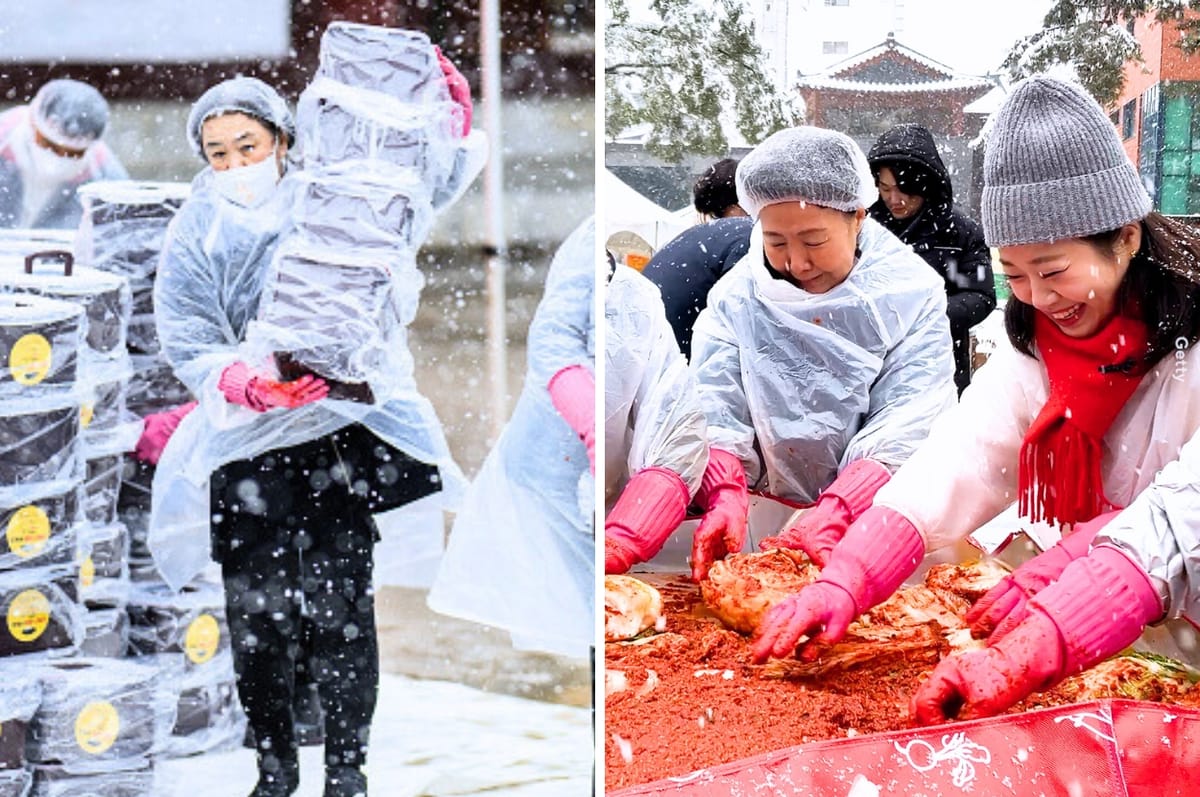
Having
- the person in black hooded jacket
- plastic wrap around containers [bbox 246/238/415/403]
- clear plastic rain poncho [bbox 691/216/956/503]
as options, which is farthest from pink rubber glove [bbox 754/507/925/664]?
plastic wrap around containers [bbox 246/238/415/403]

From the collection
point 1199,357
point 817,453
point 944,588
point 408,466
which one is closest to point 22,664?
point 408,466

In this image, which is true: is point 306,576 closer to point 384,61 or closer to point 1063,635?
point 384,61

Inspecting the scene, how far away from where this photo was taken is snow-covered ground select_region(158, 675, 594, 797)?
6.16 ft

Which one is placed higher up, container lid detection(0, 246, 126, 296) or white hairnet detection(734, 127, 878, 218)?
white hairnet detection(734, 127, 878, 218)

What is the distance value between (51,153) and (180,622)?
0.77 m

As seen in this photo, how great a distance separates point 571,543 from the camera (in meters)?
1.89

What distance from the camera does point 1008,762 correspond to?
178 cm

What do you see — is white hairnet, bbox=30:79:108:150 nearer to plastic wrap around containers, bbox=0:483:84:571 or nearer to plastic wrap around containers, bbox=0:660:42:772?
plastic wrap around containers, bbox=0:483:84:571

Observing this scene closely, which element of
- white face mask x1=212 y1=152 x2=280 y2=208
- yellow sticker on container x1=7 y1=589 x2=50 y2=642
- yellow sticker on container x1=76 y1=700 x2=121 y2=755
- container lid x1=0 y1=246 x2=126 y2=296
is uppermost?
white face mask x1=212 y1=152 x2=280 y2=208

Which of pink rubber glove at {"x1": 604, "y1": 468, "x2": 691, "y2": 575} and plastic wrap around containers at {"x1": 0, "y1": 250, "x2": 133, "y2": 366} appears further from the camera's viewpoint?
pink rubber glove at {"x1": 604, "y1": 468, "x2": 691, "y2": 575}

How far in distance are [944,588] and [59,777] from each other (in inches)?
58.0

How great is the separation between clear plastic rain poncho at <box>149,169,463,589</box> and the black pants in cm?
3

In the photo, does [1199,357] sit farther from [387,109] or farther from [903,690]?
[387,109]

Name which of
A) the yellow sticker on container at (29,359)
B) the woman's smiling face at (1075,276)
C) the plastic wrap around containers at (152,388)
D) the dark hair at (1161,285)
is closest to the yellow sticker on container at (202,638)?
the plastic wrap around containers at (152,388)
